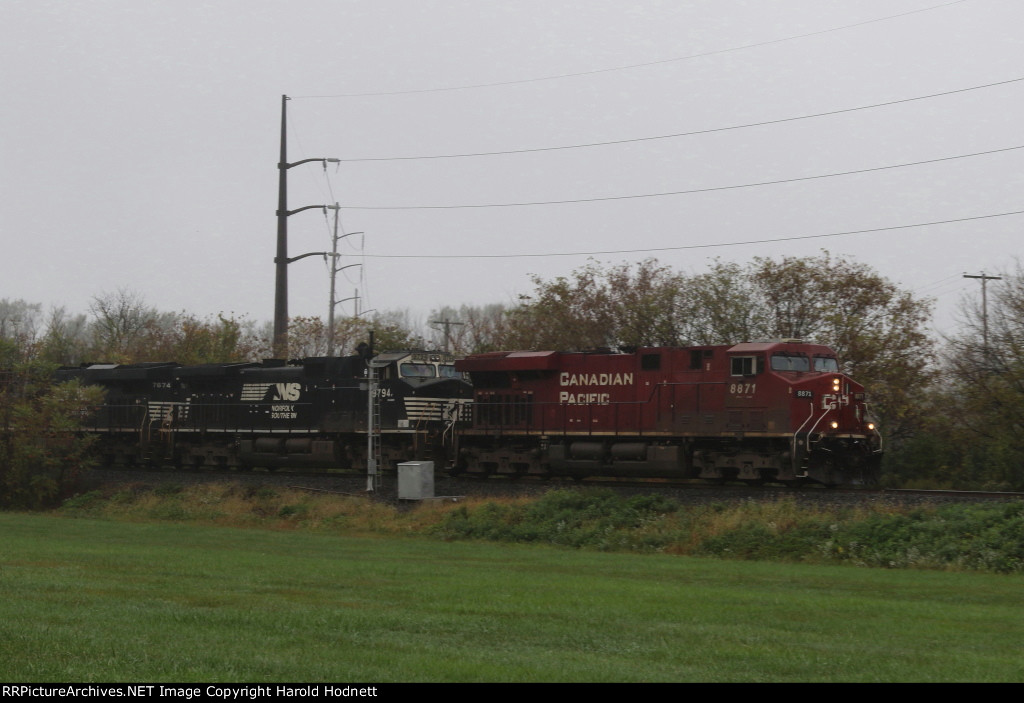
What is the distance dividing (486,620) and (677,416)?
718 inches

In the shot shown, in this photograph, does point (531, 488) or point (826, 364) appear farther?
point (531, 488)

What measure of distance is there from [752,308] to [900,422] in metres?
6.58

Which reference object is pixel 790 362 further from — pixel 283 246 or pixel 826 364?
pixel 283 246

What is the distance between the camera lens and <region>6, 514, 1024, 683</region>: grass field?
888cm

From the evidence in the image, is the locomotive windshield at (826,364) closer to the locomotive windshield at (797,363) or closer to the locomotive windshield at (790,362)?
the locomotive windshield at (797,363)

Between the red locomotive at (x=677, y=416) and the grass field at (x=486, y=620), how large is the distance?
28.0ft

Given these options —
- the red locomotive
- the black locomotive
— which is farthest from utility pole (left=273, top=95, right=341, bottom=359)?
the red locomotive

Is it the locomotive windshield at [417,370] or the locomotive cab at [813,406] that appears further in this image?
the locomotive windshield at [417,370]


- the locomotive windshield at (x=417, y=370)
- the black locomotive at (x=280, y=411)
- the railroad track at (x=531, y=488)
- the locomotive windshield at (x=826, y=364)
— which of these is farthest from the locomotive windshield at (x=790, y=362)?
the locomotive windshield at (x=417, y=370)

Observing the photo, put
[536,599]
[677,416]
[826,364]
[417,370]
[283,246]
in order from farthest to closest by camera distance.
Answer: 1. [283,246]
2. [417,370]
3. [677,416]
4. [826,364]
5. [536,599]

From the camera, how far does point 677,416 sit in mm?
29219

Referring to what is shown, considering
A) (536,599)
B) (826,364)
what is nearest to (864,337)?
(826,364)

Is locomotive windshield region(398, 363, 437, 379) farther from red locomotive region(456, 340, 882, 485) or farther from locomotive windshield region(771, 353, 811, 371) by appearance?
locomotive windshield region(771, 353, 811, 371)

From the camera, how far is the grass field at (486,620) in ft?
29.1
